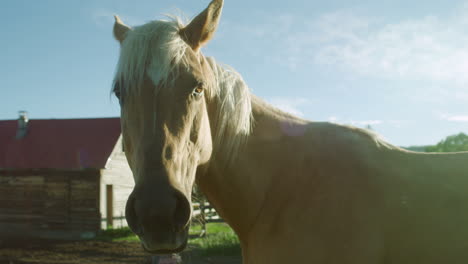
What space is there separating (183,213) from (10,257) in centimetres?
1342

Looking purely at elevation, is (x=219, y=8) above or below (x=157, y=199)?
above

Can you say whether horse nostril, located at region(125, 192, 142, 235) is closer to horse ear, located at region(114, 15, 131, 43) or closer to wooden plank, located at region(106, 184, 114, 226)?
horse ear, located at region(114, 15, 131, 43)

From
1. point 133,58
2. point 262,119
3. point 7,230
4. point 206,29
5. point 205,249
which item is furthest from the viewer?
point 7,230

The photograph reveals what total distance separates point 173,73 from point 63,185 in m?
18.6

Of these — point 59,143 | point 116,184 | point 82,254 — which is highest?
point 59,143

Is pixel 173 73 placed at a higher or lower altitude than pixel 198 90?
higher

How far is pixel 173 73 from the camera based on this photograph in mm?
1959

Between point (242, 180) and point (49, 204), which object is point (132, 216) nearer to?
point (242, 180)

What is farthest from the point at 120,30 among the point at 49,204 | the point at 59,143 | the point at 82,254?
the point at 59,143

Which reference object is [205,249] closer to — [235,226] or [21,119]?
[235,226]

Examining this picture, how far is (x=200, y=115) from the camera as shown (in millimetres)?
2078

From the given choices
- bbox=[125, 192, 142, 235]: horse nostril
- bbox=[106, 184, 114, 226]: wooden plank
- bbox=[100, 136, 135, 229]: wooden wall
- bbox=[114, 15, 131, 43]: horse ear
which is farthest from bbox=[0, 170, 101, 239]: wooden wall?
bbox=[125, 192, 142, 235]: horse nostril

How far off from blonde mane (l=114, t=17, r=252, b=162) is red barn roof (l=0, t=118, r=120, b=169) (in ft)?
55.7

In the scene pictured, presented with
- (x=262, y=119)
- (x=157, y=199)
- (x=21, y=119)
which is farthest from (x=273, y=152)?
(x=21, y=119)
